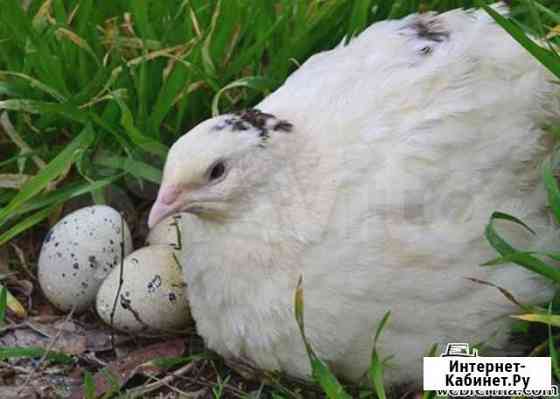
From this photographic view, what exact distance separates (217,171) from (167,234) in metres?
0.62

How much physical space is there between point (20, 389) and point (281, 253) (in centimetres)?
80

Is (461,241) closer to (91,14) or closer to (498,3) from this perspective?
(498,3)

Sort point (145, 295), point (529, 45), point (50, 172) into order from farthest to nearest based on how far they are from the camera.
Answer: point (50, 172) → point (145, 295) → point (529, 45)

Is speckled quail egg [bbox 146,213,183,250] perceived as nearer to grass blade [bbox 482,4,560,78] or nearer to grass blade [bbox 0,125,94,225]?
grass blade [bbox 0,125,94,225]

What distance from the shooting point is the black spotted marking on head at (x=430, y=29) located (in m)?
3.16

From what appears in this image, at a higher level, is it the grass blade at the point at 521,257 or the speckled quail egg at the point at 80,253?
the grass blade at the point at 521,257

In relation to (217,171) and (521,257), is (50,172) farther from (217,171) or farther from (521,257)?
(521,257)

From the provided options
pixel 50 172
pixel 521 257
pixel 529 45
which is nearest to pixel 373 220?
pixel 521 257

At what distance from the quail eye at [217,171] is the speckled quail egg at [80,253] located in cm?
50

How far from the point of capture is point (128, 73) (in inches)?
139

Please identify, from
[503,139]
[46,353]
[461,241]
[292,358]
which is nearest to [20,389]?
[46,353]

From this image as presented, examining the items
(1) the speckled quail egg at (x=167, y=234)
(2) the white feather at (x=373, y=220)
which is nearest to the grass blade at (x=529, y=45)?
(2) the white feather at (x=373, y=220)

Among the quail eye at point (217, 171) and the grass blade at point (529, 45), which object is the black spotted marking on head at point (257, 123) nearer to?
the quail eye at point (217, 171)

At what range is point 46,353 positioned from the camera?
124 inches
